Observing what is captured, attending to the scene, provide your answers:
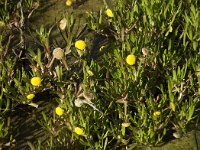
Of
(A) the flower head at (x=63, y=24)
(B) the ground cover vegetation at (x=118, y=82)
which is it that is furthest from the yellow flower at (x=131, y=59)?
(A) the flower head at (x=63, y=24)

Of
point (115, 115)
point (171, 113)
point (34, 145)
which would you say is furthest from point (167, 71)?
point (34, 145)

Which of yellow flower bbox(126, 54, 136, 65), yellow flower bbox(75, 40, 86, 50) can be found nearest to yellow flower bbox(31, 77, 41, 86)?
yellow flower bbox(75, 40, 86, 50)

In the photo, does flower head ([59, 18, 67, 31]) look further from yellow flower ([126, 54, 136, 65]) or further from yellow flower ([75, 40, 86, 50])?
yellow flower ([126, 54, 136, 65])

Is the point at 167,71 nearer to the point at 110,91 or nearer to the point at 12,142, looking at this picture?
the point at 110,91

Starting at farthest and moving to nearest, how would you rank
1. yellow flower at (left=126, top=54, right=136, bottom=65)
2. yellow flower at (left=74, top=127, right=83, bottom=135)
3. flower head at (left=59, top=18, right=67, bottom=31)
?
flower head at (left=59, top=18, right=67, bottom=31)
yellow flower at (left=126, top=54, right=136, bottom=65)
yellow flower at (left=74, top=127, right=83, bottom=135)

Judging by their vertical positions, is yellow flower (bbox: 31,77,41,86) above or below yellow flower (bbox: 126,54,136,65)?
below

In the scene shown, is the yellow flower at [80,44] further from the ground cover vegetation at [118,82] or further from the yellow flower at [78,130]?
the yellow flower at [78,130]

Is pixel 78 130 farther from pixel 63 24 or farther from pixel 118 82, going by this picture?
pixel 63 24

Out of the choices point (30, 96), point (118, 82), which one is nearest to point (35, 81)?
point (30, 96)
